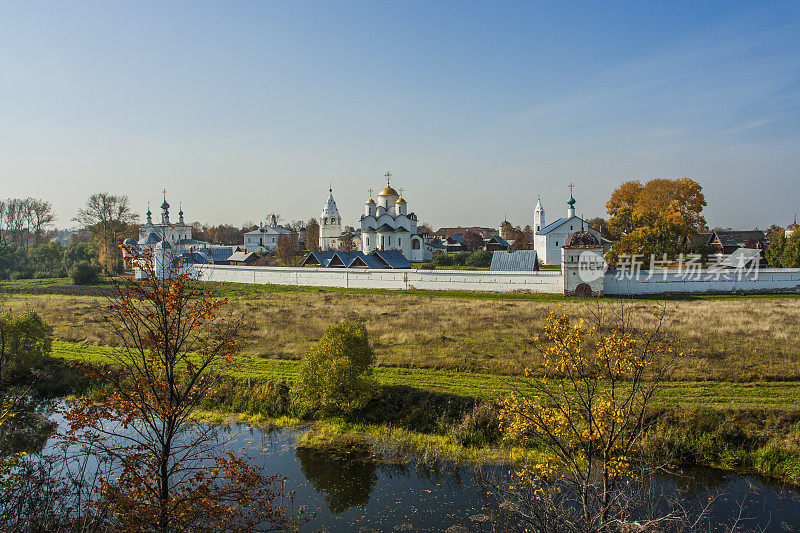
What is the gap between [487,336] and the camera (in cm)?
1784

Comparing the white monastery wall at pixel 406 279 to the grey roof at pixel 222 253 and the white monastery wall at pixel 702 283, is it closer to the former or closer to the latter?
the white monastery wall at pixel 702 283

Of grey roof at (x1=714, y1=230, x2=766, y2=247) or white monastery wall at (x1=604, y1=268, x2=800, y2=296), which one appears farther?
grey roof at (x1=714, y1=230, x2=766, y2=247)

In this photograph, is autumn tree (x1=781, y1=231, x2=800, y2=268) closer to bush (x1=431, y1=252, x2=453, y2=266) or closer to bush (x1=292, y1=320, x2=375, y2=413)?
bush (x1=431, y1=252, x2=453, y2=266)

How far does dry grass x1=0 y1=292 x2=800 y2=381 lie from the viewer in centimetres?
1429

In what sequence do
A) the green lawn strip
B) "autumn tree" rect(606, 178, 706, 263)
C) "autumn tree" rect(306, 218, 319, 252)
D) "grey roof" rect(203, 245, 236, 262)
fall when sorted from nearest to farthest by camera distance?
the green lawn strip → "autumn tree" rect(606, 178, 706, 263) → "grey roof" rect(203, 245, 236, 262) → "autumn tree" rect(306, 218, 319, 252)

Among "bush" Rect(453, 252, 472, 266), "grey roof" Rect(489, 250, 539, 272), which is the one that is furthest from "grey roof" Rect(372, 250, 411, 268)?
"grey roof" Rect(489, 250, 539, 272)

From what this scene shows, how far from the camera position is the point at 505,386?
12906 millimetres

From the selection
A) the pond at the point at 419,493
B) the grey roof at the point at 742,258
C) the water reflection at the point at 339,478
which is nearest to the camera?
the pond at the point at 419,493

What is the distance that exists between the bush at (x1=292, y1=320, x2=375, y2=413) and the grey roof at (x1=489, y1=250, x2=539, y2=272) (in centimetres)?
2158

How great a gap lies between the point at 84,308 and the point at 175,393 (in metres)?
24.2

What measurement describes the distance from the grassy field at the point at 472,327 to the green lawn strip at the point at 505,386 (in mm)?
359

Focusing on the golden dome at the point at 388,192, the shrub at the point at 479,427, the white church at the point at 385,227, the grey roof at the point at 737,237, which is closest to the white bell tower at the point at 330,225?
the white church at the point at 385,227

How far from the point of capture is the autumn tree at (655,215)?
36.4 metres

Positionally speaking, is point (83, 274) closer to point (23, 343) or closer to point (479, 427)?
point (23, 343)
